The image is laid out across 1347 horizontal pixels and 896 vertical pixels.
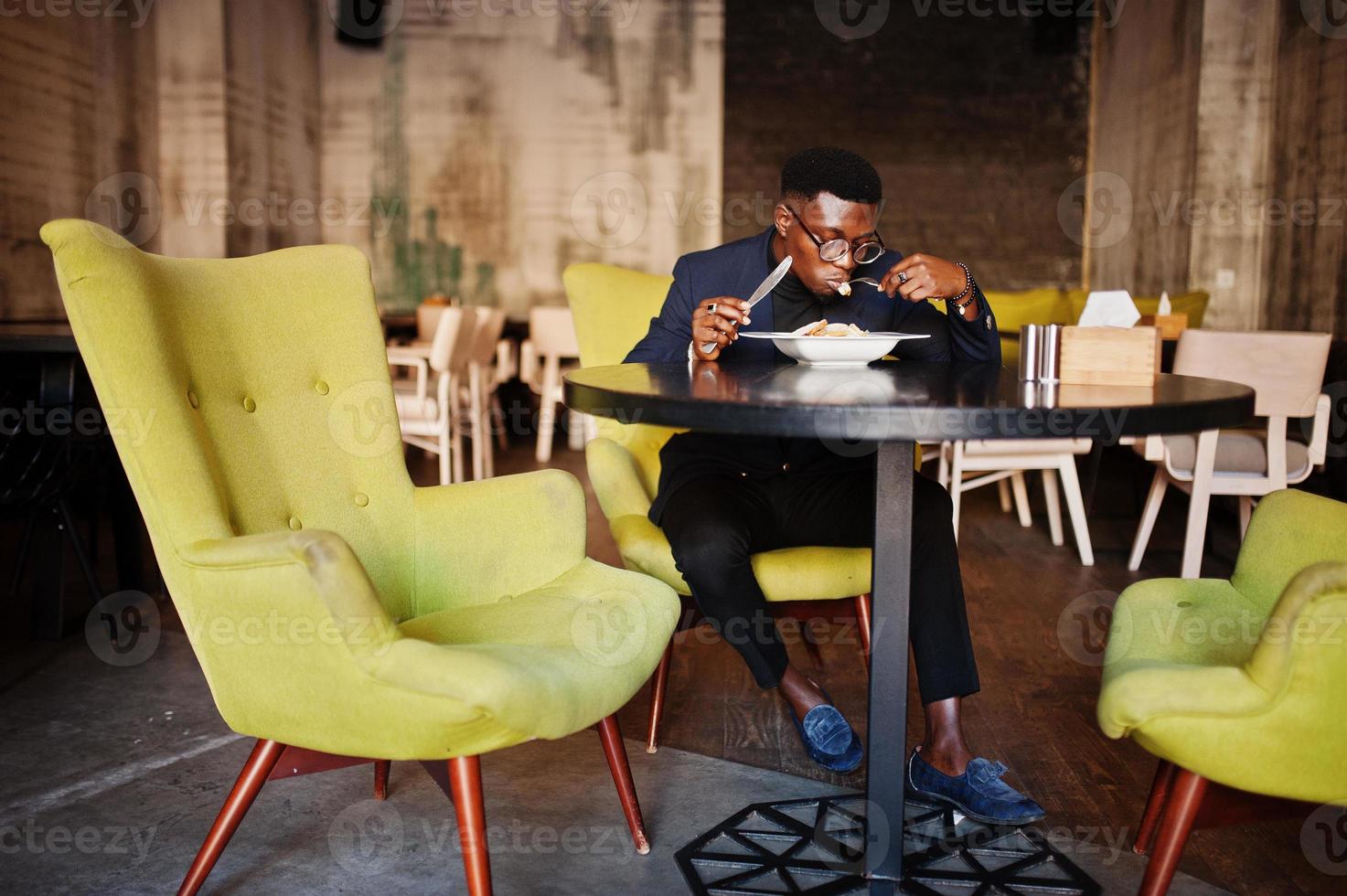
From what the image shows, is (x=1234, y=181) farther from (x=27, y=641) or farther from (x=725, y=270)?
(x=27, y=641)

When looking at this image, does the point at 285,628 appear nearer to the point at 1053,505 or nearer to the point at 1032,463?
the point at 1032,463

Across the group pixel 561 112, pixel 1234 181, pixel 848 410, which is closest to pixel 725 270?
pixel 848 410

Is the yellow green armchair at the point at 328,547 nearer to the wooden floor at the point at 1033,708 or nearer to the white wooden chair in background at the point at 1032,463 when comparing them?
the wooden floor at the point at 1033,708

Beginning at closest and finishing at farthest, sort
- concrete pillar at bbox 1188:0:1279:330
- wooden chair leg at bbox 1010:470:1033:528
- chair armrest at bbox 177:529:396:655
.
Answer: chair armrest at bbox 177:529:396:655 < wooden chair leg at bbox 1010:470:1033:528 < concrete pillar at bbox 1188:0:1279:330

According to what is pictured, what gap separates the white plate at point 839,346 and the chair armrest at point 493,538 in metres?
0.47

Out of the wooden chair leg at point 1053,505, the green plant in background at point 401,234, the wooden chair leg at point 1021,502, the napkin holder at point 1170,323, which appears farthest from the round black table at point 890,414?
the green plant in background at point 401,234

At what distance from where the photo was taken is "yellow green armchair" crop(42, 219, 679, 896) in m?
1.42

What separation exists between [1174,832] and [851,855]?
58 cm

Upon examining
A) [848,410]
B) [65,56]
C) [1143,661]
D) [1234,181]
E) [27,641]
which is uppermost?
[65,56]

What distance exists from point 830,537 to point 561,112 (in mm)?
7805

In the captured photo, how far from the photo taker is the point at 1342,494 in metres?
4.59

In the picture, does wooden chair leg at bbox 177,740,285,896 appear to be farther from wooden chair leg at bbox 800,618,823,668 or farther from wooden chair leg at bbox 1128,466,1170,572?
wooden chair leg at bbox 1128,466,1170,572

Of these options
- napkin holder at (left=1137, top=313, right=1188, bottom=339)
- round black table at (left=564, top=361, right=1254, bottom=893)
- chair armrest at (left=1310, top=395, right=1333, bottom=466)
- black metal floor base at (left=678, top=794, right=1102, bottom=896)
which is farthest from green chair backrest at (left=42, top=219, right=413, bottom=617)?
napkin holder at (left=1137, top=313, right=1188, bottom=339)

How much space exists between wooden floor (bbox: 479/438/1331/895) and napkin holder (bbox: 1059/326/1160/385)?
0.68 metres
